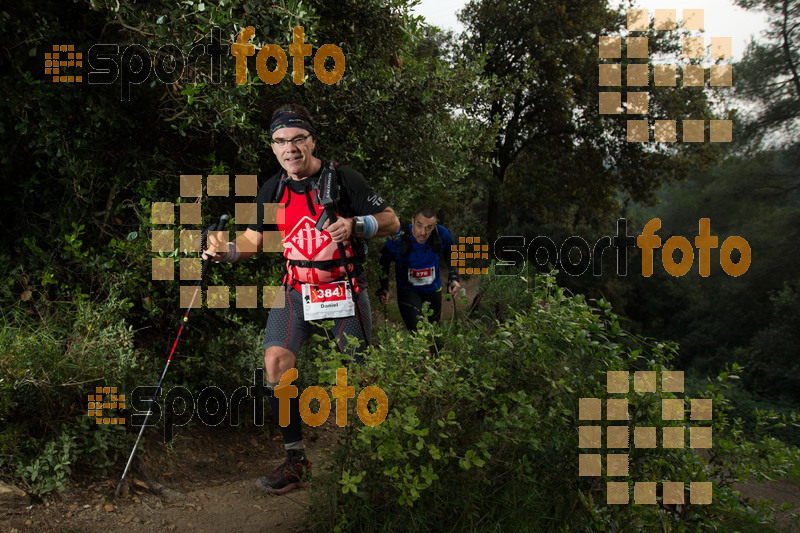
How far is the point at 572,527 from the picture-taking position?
10.7 feet

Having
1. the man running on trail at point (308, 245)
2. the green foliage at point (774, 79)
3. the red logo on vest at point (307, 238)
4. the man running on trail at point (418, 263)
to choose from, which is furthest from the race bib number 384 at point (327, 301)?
the green foliage at point (774, 79)

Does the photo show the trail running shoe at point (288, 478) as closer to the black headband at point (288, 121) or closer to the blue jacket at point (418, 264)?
the black headband at point (288, 121)

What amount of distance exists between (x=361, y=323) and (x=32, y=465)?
2.35 metres

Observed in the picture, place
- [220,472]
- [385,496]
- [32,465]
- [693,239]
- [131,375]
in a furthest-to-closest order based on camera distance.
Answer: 1. [693,239]
2. [220,472]
3. [131,375]
4. [32,465]
5. [385,496]

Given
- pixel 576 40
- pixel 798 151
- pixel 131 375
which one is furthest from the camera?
pixel 576 40

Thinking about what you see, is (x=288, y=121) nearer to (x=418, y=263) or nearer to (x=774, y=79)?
(x=418, y=263)

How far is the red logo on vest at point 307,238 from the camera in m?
4.03

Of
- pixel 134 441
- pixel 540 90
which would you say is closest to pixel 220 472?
pixel 134 441

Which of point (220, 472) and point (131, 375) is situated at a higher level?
point (131, 375)

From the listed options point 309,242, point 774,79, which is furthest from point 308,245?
point 774,79

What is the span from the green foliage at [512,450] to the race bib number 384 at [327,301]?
0.71 metres

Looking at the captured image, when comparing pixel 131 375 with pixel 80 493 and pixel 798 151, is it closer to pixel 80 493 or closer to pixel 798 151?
pixel 80 493

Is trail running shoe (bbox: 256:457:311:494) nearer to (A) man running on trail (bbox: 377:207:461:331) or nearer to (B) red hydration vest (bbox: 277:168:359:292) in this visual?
(B) red hydration vest (bbox: 277:168:359:292)

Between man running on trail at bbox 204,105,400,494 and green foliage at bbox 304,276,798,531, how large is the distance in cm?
77
